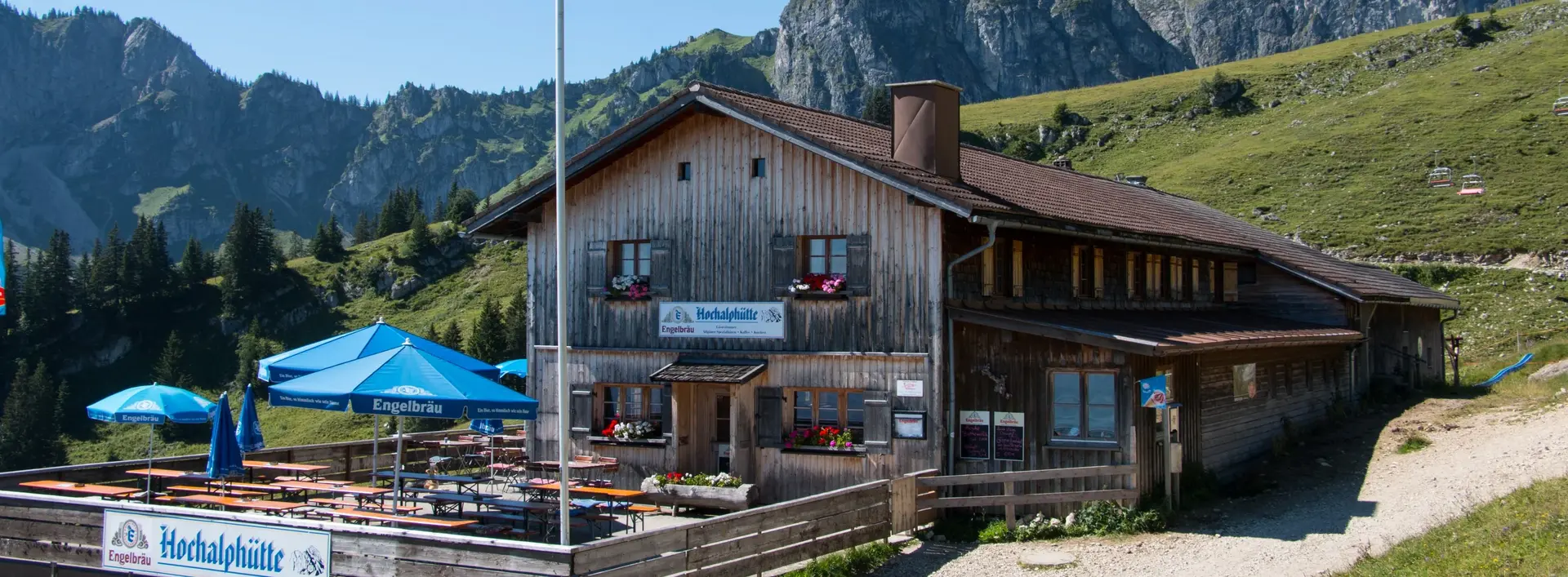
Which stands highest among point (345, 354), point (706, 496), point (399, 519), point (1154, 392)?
point (345, 354)

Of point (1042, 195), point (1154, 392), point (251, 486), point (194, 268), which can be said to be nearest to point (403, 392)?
point (251, 486)

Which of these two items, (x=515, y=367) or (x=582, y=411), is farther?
(x=515, y=367)

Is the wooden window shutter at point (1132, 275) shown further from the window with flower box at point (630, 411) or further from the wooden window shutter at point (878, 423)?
the window with flower box at point (630, 411)

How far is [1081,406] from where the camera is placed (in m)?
17.7

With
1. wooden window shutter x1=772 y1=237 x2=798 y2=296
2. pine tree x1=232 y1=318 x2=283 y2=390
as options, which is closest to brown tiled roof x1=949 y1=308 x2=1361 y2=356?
wooden window shutter x1=772 y1=237 x2=798 y2=296

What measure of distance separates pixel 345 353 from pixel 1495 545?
15.1 m

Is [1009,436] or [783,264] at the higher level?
[783,264]

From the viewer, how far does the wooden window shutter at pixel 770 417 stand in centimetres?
1917

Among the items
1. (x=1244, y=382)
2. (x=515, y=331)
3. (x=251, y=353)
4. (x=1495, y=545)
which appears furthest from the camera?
(x=251, y=353)

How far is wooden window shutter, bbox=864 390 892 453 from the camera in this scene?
719 inches

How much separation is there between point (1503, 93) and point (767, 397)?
74.7 metres

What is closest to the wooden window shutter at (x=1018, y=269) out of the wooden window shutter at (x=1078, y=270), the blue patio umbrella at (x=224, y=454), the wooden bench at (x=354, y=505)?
the wooden window shutter at (x=1078, y=270)

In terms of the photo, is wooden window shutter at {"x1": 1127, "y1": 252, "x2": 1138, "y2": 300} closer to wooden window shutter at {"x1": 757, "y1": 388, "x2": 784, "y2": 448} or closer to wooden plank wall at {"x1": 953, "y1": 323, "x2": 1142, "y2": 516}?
wooden plank wall at {"x1": 953, "y1": 323, "x2": 1142, "y2": 516}

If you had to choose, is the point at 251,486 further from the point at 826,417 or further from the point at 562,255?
the point at 826,417
